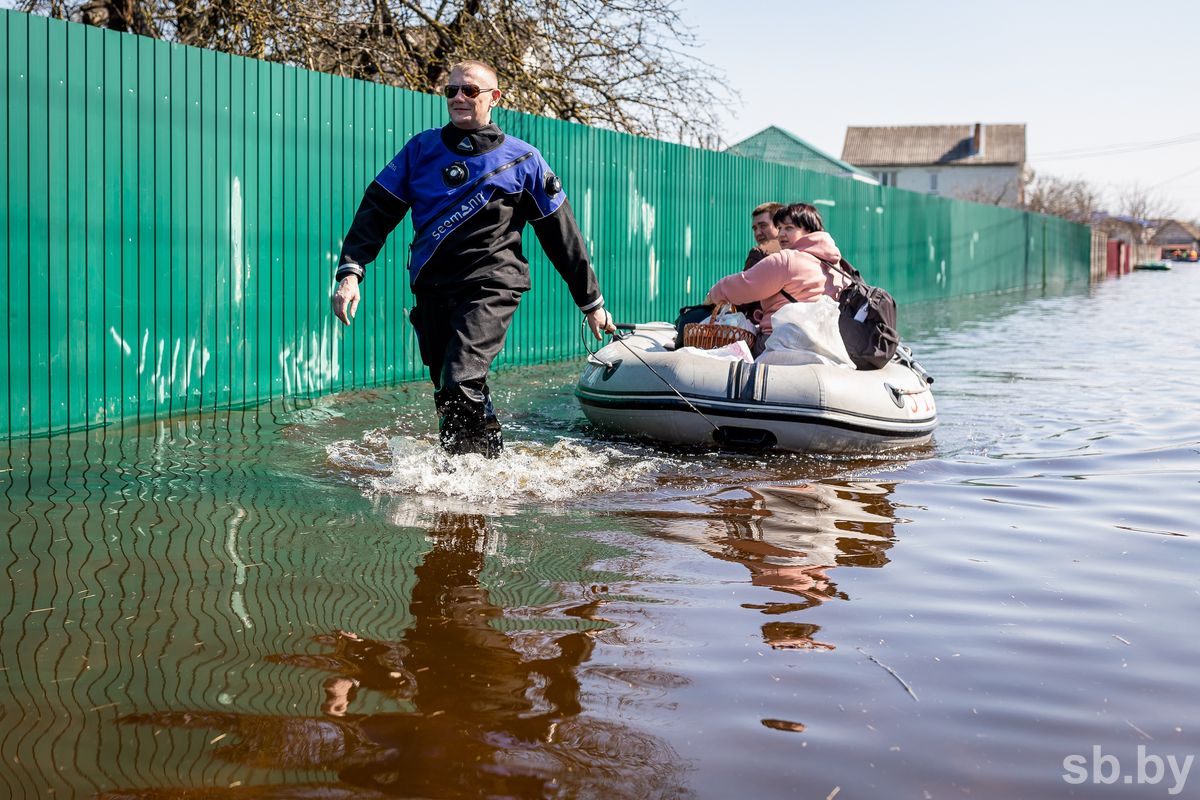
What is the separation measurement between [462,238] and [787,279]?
254 centimetres

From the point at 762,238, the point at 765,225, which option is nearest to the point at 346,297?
the point at 765,225

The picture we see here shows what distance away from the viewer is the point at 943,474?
21.3 feet

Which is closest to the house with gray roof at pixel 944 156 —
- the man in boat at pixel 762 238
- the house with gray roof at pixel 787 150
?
the house with gray roof at pixel 787 150

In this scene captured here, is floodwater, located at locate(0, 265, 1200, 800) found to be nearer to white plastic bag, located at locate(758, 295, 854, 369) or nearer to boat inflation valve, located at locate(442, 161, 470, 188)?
white plastic bag, located at locate(758, 295, 854, 369)

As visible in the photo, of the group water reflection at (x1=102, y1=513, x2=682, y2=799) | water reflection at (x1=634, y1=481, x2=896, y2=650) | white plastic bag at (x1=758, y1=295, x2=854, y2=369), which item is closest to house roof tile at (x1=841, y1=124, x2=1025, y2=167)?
white plastic bag at (x1=758, y1=295, x2=854, y2=369)

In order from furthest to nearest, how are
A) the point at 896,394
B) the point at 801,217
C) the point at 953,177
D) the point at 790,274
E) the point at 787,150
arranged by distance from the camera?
the point at 953,177, the point at 787,150, the point at 801,217, the point at 790,274, the point at 896,394

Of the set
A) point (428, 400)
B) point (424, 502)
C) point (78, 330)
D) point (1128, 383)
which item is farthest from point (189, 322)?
point (1128, 383)

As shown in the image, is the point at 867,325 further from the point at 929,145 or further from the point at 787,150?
the point at 929,145

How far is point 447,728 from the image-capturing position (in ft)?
9.37

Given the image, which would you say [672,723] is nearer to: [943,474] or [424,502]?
[424,502]

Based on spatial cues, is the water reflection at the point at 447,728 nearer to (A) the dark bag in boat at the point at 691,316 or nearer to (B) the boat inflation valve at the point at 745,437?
(B) the boat inflation valve at the point at 745,437

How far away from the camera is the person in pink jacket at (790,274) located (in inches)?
298

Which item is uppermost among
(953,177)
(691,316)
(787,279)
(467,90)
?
(953,177)

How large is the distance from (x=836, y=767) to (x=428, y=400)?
21.3 ft
